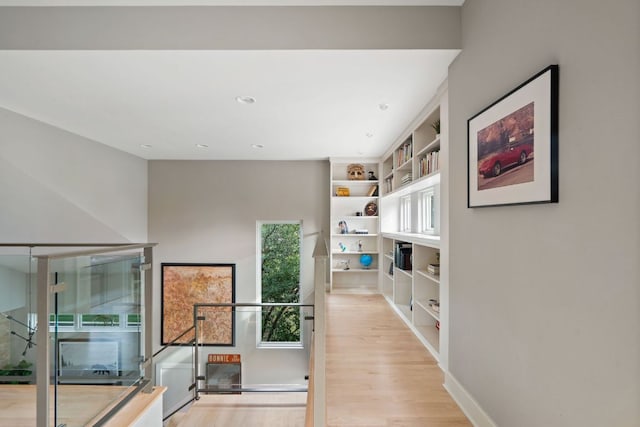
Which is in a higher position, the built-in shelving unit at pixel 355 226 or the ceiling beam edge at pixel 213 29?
the ceiling beam edge at pixel 213 29

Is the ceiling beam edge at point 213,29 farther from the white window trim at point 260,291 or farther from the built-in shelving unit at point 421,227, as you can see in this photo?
the white window trim at point 260,291

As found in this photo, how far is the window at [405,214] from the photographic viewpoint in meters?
4.20

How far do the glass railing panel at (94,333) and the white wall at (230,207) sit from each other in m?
2.61

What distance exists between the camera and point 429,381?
87.7 inches

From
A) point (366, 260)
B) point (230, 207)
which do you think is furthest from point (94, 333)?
point (366, 260)

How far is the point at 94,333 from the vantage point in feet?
7.25

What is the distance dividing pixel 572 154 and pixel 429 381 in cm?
189

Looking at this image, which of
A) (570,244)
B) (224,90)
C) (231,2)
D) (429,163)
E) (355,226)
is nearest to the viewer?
(570,244)

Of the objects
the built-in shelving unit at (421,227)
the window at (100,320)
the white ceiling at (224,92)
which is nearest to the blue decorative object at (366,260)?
the built-in shelving unit at (421,227)

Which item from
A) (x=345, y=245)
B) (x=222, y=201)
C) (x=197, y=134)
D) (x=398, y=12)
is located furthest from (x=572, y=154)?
(x=222, y=201)

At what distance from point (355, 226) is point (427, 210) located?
5.34 feet

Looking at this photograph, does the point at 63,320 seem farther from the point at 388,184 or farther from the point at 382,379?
the point at 388,184

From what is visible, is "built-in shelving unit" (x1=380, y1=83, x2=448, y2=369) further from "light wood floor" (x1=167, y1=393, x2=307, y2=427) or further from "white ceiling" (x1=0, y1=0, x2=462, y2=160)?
"light wood floor" (x1=167, y1=393, x2=307, y2=427)

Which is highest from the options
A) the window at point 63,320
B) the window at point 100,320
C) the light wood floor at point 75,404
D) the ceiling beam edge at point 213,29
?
the ceiling beam edge at point 213,29
